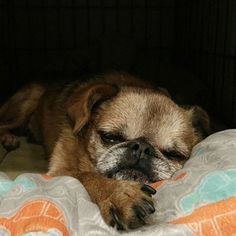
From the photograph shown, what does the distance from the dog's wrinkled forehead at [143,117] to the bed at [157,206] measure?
1.00ft

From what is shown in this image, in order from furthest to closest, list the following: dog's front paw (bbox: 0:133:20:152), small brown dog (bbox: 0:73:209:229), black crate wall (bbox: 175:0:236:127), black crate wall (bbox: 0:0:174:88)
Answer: black crate wall (bbox: 0:0:174:88), black crate wall (bbox: 175:0:236:127), dog's front paw (bbox: 0:133:20:152), small brown dog (bbox: 0:73:209:229)

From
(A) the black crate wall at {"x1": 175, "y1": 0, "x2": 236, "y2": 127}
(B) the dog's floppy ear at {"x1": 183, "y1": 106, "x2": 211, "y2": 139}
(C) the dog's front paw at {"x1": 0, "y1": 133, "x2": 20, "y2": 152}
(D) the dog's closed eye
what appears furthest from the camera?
(A) the black crate wall at {"x1": 175, "y1": 0, "x2": 236, "y2": 127}

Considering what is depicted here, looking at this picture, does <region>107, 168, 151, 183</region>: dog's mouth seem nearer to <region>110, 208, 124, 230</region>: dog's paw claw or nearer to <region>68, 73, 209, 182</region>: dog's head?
<region>68, 73, 209, 182</region>: dog's head

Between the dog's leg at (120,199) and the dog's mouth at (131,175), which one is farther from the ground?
the dog's leg at (120,199)

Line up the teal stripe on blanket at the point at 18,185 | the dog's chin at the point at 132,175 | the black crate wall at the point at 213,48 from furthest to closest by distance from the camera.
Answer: the black crate wall at the point at 213,48, the dog's chin at the point at 132,175, the teal stripe on blanket at the point at 18,185

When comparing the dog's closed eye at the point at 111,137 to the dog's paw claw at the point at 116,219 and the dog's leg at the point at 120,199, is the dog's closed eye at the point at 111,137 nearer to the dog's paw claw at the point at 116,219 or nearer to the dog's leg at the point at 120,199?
the dog's leg at the point at 120,199

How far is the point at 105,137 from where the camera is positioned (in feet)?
5.65

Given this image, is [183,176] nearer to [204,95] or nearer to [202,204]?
[202,204]

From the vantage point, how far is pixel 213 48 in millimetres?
3217

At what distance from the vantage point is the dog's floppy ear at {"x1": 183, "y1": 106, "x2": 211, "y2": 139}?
1.96m

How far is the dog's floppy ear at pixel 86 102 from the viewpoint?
1769 millimetres

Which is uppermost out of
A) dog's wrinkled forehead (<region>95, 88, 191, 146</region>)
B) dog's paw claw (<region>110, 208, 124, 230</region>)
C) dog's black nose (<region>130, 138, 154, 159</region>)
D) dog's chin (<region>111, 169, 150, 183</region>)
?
dog's wrinkled forehead (<region>95, 88, 191, 146</region>)

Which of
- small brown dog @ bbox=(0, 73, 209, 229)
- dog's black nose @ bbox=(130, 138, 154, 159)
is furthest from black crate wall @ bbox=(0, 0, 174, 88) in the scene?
dog's black nose @ bbox=(130, 138, 154, 159)

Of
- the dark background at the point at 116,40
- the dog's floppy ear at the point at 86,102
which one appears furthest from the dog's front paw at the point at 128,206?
the dark background at the point at 116,40
